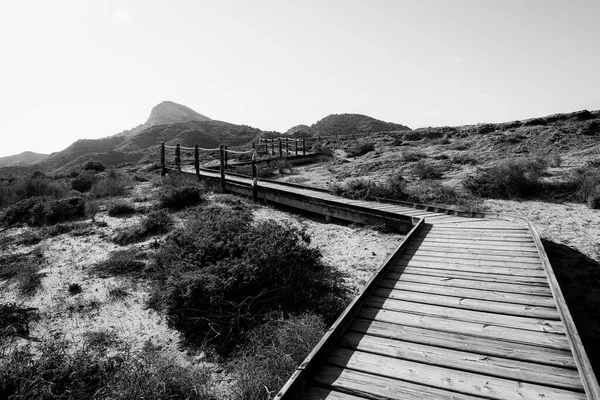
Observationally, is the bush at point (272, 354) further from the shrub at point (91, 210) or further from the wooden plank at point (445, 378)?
the shrub at point (91, 210)

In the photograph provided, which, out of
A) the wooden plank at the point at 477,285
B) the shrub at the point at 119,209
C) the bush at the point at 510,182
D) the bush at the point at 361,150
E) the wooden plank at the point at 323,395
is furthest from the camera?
the bush at the point at 361,150

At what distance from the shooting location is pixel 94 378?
128 inches

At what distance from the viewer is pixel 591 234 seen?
642 cm

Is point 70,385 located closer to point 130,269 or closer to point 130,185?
point 130,269

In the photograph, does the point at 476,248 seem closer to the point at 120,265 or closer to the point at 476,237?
the point at 476,237

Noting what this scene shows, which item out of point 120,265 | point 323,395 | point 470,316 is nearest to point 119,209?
point 120,265

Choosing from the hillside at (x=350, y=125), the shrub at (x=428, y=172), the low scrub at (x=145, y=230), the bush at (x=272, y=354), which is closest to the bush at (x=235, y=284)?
the bush at (x=272, y=354)

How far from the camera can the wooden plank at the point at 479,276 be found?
3.88 m

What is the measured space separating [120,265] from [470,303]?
5512mm

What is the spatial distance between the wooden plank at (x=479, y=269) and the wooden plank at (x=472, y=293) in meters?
0.48

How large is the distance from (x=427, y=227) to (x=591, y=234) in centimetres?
313

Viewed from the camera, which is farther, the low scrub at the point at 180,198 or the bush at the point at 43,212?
the low scrub at the point at 180,198

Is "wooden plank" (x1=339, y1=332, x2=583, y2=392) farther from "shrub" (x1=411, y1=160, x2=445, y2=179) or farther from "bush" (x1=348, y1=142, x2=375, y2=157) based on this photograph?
"bush" (x1=348, y1=142, x2=375, y2=157)

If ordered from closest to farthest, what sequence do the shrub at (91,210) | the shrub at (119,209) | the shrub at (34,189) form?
the shrub at (91,210) < the shrub at (119,209) < the shrub at (34,189)
